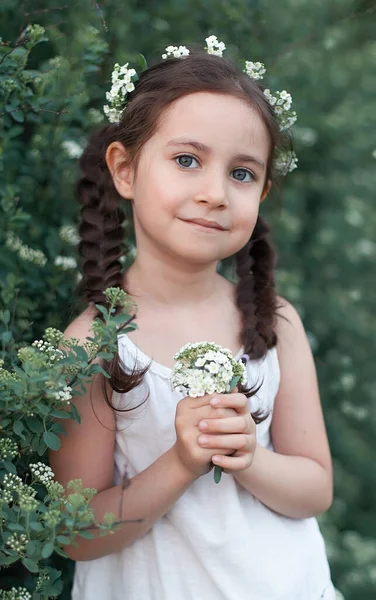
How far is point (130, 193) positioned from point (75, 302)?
347 mm

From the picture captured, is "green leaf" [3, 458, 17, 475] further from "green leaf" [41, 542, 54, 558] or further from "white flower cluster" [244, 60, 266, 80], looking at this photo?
"white flower cluster" [244, 60, 266, 80]

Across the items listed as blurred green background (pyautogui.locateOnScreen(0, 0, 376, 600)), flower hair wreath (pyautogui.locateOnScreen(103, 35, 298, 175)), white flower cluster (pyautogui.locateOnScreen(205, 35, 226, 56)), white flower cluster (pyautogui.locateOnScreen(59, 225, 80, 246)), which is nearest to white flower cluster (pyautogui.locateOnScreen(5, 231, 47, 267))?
blurred green background (pyautogui.locateOnScreen(0, 0, 376, 600))

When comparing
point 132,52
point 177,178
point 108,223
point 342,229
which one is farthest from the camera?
point 342,229

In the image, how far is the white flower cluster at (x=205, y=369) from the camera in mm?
1582

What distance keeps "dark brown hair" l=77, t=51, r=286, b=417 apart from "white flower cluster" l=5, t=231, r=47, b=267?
0.22 meters

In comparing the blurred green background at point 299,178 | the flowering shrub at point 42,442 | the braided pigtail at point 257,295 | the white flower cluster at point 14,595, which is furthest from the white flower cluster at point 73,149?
the white flower cluster at point 14,595

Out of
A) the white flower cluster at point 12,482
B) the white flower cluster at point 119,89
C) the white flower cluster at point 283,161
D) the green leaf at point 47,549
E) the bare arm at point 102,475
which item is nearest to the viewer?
the green leaf at point 47,549

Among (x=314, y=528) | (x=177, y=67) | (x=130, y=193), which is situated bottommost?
(x=314, y=528)

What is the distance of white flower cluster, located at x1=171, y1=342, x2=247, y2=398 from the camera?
1.58m

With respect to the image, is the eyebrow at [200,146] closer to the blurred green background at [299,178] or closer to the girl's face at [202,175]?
the girl's face at [202,175]

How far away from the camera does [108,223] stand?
7.15 ft

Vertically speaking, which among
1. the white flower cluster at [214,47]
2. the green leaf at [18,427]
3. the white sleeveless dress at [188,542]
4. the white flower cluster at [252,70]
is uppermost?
the white flower cluster at [214,47]

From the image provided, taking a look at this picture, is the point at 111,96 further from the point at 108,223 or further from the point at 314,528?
the point at 314,528

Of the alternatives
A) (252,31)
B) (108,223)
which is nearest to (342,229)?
(252,31)
